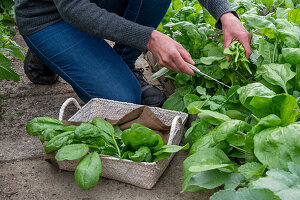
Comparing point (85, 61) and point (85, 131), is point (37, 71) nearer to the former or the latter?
point (85, 61)

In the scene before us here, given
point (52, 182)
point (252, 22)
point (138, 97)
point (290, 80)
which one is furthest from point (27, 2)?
point (290, 80)

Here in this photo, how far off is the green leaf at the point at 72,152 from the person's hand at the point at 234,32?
2.64 feet

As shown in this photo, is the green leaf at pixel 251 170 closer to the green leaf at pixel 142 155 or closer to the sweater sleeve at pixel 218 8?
the green leaf at pixel 142 155

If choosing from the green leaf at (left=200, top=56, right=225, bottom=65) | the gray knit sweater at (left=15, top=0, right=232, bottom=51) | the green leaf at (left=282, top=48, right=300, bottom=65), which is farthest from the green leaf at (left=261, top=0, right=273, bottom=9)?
the gray knit sweater at (left=15, top=0, right=232, bottom=51)

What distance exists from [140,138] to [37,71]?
121 cm

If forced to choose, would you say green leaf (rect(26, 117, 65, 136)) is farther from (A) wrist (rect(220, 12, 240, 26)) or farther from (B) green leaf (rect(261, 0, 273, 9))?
(B) green leaf (rect(261, 0, 273, 9))

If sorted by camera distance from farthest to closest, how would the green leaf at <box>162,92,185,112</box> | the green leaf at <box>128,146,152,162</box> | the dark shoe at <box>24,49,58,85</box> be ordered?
the dark shoe at <box>24,49,58,85</box> < the green leaf at <box>162,92,185,112</box> < the green leaf at <box>128,146,152,162</box>

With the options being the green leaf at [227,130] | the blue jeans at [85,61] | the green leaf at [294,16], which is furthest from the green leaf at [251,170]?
the blue jeans at [85,61]

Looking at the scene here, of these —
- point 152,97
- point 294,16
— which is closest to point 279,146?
point 294,16

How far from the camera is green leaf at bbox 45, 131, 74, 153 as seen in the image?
140 centimetres

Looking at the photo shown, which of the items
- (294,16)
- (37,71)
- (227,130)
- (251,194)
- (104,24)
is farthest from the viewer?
(37,71)

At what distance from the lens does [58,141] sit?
4.61 ft

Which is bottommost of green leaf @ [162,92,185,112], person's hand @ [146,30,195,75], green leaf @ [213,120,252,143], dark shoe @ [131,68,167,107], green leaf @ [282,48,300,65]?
dark shoe @ [131,68,167,107]

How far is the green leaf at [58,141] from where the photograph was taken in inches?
55.2
